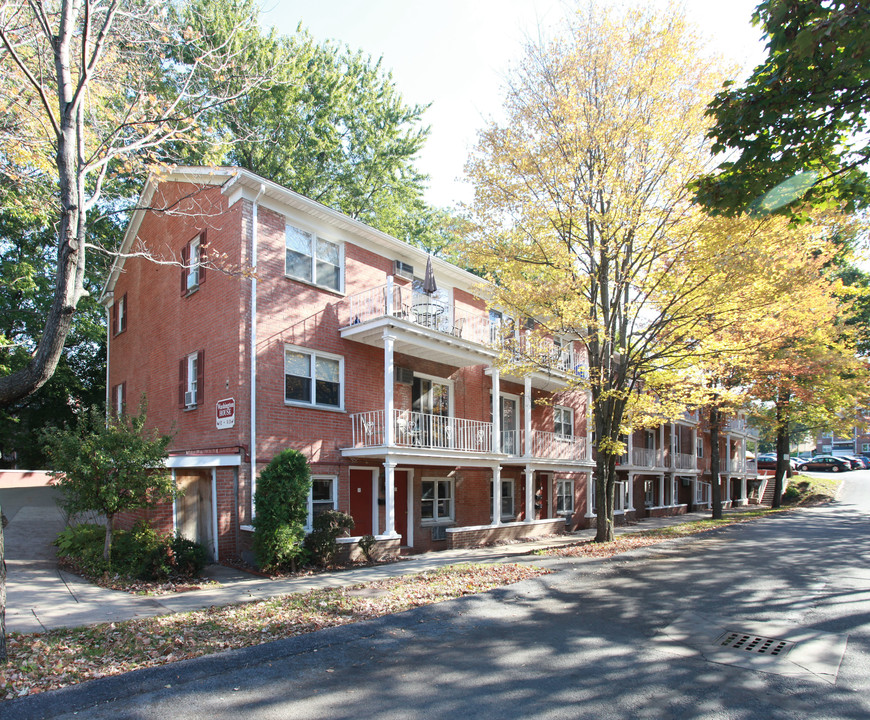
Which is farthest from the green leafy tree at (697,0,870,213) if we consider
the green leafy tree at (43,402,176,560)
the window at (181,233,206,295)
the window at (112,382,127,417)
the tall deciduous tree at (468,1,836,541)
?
the window at (112,382,127,417)

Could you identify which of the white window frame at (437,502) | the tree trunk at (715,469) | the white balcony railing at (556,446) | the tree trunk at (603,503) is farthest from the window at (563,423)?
the tree trunk at (603,503)

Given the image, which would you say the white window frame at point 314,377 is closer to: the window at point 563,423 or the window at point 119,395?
the window at point 119,395

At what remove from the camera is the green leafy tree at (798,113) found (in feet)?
19.7

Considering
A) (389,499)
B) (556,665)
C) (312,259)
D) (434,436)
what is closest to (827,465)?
(434,436)

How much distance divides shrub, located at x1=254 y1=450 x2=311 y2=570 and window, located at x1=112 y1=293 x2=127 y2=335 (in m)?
11.5

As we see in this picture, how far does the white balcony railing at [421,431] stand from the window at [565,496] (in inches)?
235

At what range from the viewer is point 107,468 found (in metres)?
10.9

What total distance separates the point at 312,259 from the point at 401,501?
7.01 meters

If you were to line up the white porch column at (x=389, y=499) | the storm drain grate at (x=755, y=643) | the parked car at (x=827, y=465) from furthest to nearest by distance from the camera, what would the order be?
the parked car at (x=827, y=465), the white porch column at (x=389, y=499), the storm drain grate at (x=755, y=643)

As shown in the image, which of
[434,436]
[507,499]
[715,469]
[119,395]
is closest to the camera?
[434,436]

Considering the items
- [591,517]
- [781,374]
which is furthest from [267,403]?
[781,374]

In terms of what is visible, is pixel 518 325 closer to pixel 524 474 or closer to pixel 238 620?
pixel 524 474

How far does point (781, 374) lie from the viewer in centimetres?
2217

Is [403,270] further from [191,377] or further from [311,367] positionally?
[191,377]
